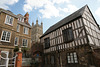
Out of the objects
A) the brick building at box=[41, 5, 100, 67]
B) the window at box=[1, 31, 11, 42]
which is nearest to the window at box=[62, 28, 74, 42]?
the brick building at box=[41, 5, 100, 67]

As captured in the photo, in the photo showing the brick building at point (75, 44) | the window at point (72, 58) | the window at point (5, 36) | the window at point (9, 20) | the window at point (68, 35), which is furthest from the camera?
the window at point (9, 20)

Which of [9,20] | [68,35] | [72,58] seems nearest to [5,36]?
[9,20]

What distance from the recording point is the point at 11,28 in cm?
1155

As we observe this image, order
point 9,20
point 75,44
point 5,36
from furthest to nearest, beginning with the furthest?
point 9,20 → point 5,36 → point 75,44

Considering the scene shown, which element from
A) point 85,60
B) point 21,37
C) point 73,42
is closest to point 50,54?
point 73,42

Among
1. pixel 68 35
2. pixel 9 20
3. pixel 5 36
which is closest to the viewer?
pixel 68 35

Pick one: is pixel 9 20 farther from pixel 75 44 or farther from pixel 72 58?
pixel 72 58

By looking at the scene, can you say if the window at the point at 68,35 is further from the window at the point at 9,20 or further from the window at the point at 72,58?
the window at the point at 9,20

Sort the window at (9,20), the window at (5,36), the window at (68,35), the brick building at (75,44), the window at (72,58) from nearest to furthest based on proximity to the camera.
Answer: the brick building at (75,44)
the window at (72,58)
the window at (68,35)
the window at (5,36)
the window at (9,20)

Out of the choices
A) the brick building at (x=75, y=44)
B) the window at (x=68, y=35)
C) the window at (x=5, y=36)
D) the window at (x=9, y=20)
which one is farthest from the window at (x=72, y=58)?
the window at (x=9, y=20)

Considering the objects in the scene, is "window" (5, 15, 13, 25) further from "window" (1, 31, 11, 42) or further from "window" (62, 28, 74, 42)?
"window" (62, 28, 74, 42)

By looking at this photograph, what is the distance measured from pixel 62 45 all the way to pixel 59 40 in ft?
3.19

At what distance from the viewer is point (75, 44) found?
8.27 metres

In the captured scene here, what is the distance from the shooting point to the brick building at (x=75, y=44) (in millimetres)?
7160
